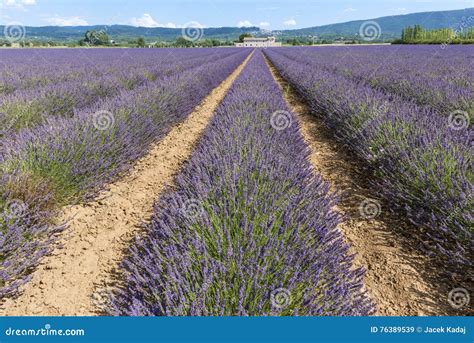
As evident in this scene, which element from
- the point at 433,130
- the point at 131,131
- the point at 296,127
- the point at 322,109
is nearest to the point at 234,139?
the point at 296,127

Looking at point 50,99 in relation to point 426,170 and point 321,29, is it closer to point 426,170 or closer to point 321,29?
point 426,170

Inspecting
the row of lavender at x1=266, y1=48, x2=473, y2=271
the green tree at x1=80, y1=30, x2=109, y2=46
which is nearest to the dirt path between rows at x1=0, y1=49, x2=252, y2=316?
the row of lavender at x1=266, y1=48, x2=473, y2=271

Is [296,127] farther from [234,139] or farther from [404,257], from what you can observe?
[404,257]

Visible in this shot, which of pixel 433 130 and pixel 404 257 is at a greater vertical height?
pixel 433 130

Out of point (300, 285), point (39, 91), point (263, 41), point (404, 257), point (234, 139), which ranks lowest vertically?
point (404, 257)

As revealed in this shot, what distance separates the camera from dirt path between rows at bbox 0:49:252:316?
72.6 inches

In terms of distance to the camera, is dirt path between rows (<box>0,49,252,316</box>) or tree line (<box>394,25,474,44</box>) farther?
tree line (<box>394,25,474,44</box>)

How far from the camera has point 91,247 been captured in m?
2.40

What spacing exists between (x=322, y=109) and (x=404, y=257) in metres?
4.38

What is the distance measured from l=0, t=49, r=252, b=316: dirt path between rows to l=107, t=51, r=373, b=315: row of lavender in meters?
0.30

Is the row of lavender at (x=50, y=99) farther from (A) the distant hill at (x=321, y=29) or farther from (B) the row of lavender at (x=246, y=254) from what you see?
(A) the distant hill at (x=321, y=29)

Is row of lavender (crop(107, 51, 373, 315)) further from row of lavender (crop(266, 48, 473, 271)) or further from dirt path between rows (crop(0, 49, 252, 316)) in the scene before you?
row of lavender (crop(266, 48, 473, 271))

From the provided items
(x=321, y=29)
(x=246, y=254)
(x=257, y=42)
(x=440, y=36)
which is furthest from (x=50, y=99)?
(x=321, y=29)

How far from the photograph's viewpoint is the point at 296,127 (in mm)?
4098
